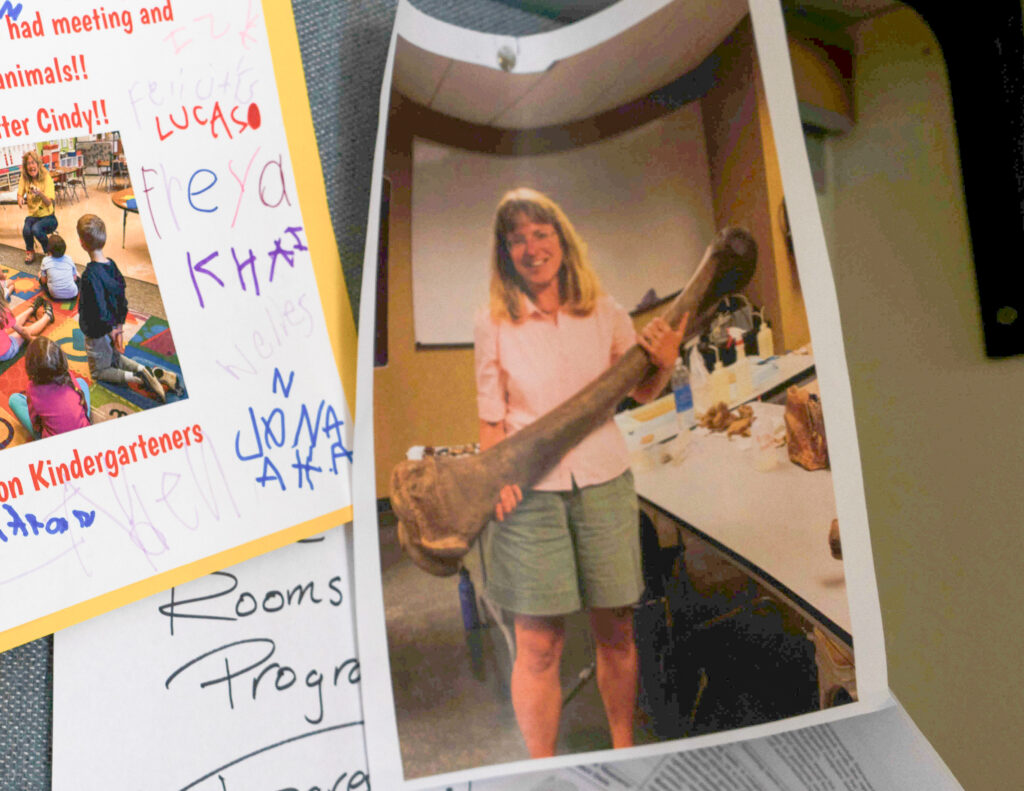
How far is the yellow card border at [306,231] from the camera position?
0.32 meters

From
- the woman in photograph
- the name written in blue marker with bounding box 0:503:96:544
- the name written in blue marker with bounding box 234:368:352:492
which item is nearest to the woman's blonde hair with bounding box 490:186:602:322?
the woman in photograph

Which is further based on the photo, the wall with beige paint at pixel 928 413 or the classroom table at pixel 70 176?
the wall with beige paint at pixel 928 413

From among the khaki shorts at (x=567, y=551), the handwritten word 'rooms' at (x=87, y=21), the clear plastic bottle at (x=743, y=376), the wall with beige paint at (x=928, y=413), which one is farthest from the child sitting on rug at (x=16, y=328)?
the wall with beige paint at (x=928, y=413)

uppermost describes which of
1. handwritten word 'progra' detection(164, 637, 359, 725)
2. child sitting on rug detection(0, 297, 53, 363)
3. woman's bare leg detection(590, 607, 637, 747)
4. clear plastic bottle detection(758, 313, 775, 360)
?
child sitting on rug detection(0, 297, 53, 363)

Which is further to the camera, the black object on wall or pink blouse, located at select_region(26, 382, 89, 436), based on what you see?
the black object on wall

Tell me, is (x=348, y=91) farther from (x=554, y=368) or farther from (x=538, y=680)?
(x=538, y=680)

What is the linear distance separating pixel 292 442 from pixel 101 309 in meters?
0.10

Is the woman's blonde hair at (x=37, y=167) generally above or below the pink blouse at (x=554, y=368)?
above

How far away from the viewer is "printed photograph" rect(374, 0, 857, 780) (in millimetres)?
339

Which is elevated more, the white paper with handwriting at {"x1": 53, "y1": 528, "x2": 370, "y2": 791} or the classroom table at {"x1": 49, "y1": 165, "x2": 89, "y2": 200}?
the classroom table at {"x1": 49, "y1": 165, "x2": 89, "y2": 200}

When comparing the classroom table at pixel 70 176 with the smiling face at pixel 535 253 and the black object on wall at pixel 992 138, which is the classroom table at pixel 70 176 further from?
the black object on wall at pixel 992 138

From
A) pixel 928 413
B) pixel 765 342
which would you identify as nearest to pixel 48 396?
pixel 765 342

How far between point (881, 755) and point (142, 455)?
421mm

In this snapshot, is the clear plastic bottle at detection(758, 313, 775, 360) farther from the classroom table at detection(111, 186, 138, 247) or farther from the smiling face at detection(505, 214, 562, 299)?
the classroom table at detection(111, 186, 138, 247)
